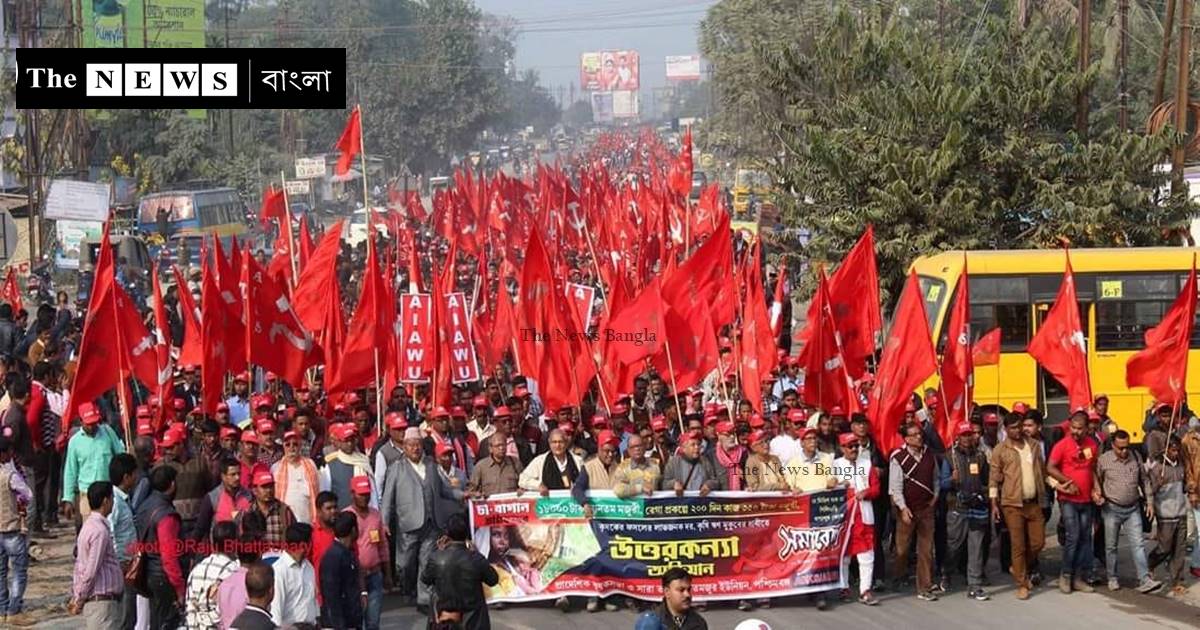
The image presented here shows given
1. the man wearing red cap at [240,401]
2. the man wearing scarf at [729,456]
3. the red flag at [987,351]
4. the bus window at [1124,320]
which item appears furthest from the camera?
the bus window at [1124,320]

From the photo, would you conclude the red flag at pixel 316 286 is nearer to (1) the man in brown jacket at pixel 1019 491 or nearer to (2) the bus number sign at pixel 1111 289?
(1) the man in brown jacket at pixel 1019 491

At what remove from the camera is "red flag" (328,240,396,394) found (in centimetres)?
1491

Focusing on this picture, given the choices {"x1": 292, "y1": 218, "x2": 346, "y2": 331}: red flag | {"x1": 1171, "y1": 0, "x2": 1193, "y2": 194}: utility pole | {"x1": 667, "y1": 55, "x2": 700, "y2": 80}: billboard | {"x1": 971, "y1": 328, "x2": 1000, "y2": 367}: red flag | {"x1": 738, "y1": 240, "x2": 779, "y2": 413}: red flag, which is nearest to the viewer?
{"x1": 738, "y1": 240, "x2": 779, "y2": 413}: red flag

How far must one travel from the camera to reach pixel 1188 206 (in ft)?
70.5

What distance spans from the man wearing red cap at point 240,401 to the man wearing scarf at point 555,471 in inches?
147

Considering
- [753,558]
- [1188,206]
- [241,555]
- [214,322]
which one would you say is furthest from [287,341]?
[1188,206]

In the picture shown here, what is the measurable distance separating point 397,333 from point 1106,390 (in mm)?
7239

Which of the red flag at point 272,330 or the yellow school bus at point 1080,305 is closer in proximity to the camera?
the red flag at point 272,330

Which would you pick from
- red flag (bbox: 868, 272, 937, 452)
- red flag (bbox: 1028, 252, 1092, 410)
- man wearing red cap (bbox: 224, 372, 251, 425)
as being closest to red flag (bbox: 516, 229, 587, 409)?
man wearing red cap (bbox: 224, 372, 251, 425)

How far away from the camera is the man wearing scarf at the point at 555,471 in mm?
11727

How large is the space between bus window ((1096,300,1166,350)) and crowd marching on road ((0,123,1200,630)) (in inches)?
130

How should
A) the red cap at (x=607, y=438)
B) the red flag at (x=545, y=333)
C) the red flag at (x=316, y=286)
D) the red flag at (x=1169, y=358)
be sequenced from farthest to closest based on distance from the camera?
the red flag at (x=316, y=286)
the red flag at (x=545, y=333)
the red flag at (x=1169, y=358)
the red cap at (x=607, y=438)

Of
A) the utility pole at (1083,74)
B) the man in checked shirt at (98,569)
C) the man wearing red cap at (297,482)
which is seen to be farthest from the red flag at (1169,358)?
the utility pole at (1083,74)

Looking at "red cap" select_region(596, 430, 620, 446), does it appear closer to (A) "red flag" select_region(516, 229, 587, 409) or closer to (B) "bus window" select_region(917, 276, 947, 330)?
(A) "red flag" select_region(516, 229, 587, 409)
